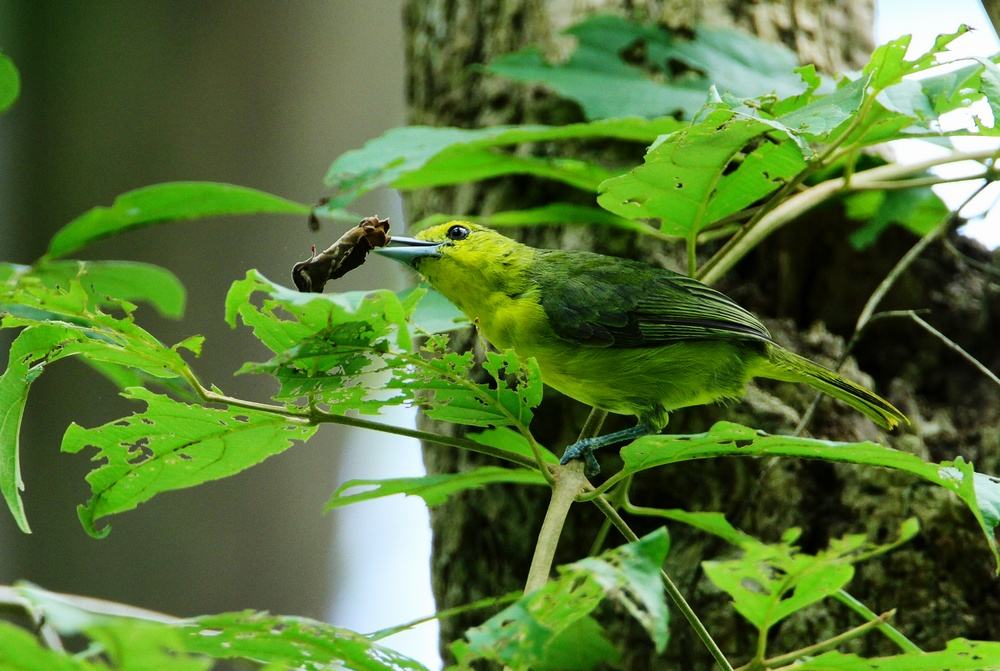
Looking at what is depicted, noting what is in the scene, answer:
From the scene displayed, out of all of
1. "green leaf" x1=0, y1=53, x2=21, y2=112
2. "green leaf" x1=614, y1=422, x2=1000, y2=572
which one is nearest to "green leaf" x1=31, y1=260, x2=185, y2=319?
"green leaf" x1=0, y1=53, x2=21, y2=112

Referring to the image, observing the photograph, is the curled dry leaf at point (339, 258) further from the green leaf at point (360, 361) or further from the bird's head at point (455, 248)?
the bird's head at point (455, 248)

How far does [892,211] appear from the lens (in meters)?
3.08

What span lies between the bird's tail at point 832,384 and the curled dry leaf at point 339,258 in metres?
1.23

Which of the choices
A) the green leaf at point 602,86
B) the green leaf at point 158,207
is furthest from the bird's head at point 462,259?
the green leaf at point 158,207

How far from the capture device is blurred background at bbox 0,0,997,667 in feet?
16.9

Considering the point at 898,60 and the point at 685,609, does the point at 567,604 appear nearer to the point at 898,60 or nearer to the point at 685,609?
the point at 685,609

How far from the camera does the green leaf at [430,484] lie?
2.04 meters

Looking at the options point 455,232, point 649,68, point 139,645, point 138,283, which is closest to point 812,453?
point 139,645

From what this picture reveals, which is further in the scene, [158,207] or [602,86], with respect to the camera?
[602,86]

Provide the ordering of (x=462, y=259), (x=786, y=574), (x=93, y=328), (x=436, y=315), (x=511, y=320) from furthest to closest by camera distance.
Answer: (x=462, y=259) < (x=511, y=320) < (x=436, y=315) < (x=93, y=328) < (x=786, y=574)

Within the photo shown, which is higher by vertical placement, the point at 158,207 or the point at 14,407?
the point at 158,207

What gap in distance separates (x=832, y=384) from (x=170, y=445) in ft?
5.74

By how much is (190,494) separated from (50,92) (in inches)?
96.3

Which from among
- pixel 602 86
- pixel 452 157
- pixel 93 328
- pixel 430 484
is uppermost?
pixel 602 86
